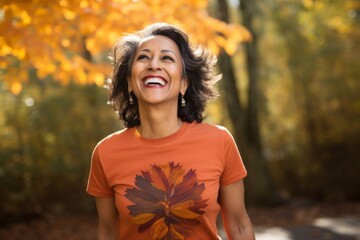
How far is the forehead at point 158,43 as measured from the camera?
272 centimetres

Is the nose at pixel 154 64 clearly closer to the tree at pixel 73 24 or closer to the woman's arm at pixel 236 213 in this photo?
the woman's arm at pixel 236 213

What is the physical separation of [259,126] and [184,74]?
352 inches

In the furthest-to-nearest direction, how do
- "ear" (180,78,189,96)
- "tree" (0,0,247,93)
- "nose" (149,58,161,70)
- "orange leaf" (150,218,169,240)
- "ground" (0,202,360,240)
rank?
"ground" (0,202,360,240) → "tree" (0,0,247,93) → "ear" (180,78,189,96) → "nose" (149,58,161,70) → "orange leaf" (150,218,169,240)

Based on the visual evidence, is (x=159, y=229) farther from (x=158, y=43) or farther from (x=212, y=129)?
(x=158, y=43)

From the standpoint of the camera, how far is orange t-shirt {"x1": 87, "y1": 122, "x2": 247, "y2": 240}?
8.29 feet

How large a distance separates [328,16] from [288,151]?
3907mm

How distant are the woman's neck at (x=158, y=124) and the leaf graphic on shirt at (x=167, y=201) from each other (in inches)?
8.7

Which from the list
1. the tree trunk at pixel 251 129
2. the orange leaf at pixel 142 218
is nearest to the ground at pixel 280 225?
the tree trunk at pixel 251 129

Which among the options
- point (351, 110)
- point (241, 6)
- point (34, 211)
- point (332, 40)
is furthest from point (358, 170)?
point (34, 211)

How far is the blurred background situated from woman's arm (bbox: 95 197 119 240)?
5.80 meters

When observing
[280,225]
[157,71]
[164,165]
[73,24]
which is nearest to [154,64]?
[157,71]

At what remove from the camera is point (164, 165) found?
8.46 ft

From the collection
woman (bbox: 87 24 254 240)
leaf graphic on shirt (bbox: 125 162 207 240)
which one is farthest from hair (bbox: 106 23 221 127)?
leaf graphic on shirt (bbox: 125 162 207 240)

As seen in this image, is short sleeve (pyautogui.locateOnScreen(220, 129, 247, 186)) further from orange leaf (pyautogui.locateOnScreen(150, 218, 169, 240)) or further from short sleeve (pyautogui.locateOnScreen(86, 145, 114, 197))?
short sleeve (pyautogui.locateOnScreen(86, 145, 114, 197))
